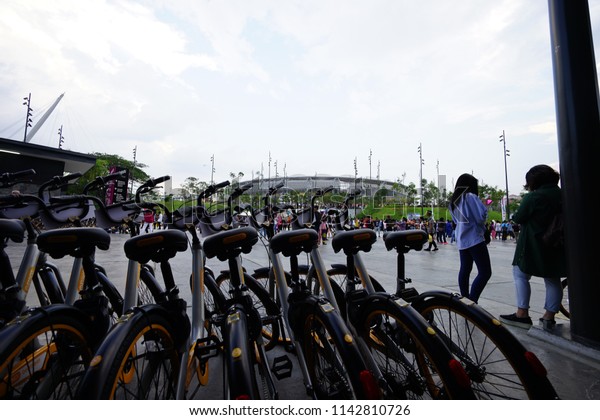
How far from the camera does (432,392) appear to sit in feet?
6.07

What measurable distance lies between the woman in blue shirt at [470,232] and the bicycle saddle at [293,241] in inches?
89.3

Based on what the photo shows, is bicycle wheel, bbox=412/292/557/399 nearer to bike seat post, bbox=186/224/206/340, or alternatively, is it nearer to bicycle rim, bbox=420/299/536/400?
bicycle rim, bbox=420/299/536/400

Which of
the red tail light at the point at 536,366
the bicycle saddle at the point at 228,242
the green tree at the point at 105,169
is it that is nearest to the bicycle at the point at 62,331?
the bicycle saddle at the point at 228,242

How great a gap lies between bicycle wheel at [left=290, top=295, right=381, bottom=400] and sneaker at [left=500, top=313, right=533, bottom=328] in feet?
7.87

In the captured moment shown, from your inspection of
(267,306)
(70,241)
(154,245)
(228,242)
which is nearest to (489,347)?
(267,306)

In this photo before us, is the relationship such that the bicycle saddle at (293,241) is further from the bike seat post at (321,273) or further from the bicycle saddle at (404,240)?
the bicycle saddle at (404,240)

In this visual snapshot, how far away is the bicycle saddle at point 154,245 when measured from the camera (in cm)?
177

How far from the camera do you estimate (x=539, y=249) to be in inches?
121

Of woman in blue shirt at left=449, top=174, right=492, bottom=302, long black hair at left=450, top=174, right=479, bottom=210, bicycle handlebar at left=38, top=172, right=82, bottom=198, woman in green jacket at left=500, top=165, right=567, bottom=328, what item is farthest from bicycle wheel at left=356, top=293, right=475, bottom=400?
bicycle handlebar at left=38, top=172, right=82, bottom=198

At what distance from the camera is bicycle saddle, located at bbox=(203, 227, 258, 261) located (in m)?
1.86

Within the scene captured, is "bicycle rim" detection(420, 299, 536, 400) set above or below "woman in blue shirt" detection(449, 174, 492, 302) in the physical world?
below

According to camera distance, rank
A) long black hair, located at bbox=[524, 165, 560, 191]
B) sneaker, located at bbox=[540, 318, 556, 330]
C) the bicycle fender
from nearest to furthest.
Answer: the bicycle fender → sneaker, located at bbox=[540, 318, 556, 330] → long black hair, located at bbox=[524, 165, 560, 191]
